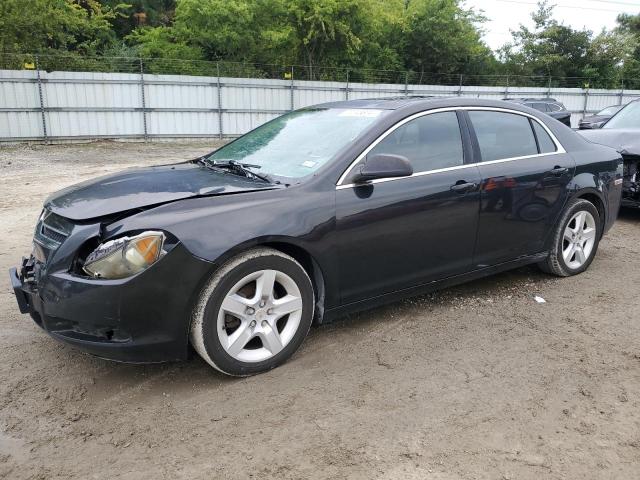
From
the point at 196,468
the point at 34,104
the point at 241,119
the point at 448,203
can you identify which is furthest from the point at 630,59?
the point at 196,468

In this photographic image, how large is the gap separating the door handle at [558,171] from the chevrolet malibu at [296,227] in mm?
18

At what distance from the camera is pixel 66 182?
34.3 feet

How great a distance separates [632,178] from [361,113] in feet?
15.5

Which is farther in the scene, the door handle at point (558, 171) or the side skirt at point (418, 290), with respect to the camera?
the door handle at point (558, 171)

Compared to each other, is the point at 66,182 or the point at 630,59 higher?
the point at 630,59

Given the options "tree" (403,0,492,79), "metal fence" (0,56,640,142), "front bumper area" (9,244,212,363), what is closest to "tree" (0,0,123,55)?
"metal fence" (0,56,640,142)

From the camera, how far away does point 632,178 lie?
22.9 ft

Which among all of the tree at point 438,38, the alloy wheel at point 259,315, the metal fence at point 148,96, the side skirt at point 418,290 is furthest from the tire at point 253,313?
the tree at point 438,38

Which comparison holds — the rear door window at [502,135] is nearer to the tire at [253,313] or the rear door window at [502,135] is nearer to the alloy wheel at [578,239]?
the alloy wheel at [578,239]

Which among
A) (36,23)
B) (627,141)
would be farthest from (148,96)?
(627,141)

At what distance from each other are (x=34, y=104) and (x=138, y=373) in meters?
16.9

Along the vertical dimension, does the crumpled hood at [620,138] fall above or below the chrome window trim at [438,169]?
below

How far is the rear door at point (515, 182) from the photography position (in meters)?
4.18

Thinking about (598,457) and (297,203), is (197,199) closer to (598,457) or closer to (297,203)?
(297,203)
